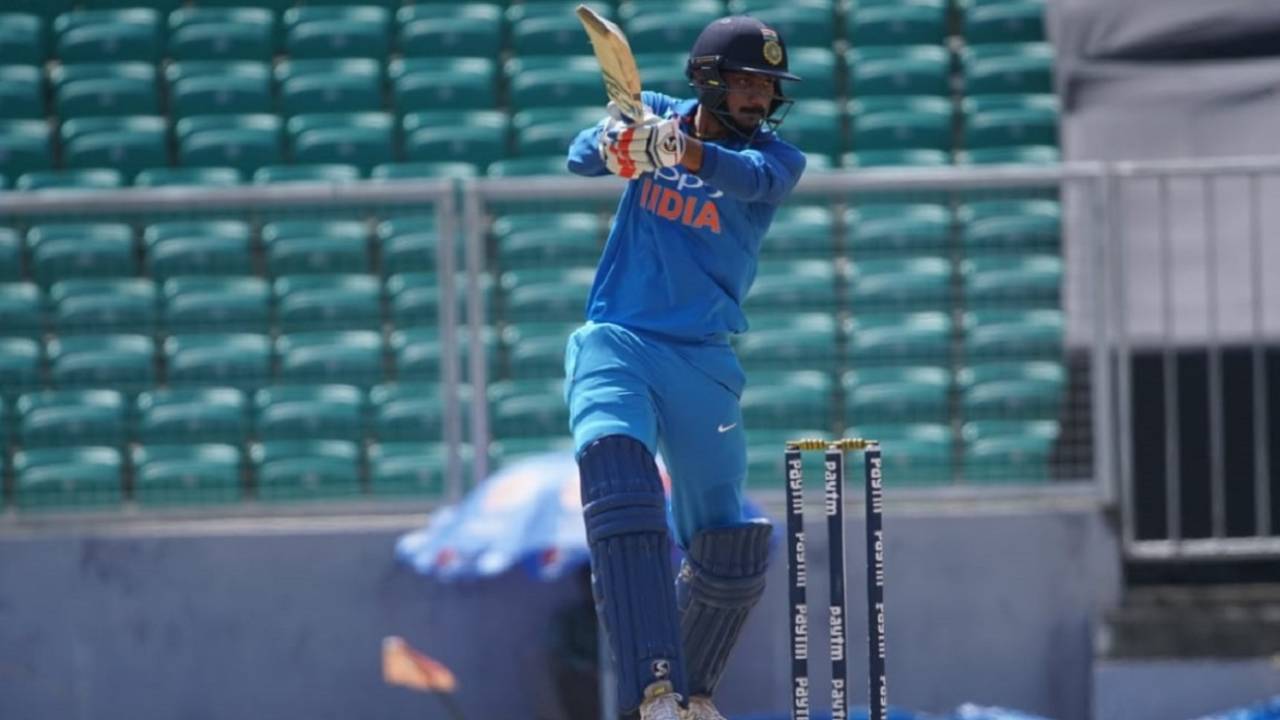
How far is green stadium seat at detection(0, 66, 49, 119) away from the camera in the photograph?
9938 millimetres

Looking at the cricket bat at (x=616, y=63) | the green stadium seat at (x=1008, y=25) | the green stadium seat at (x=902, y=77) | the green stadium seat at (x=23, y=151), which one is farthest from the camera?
the green stadium seat at (x=1008, y=25)

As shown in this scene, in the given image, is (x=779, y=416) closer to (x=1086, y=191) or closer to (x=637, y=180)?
(x=1086, y=191)

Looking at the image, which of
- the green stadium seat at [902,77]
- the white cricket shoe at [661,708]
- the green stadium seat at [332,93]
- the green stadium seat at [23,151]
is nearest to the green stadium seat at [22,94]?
the green stadium seat at [23,151]

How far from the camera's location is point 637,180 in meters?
4.73

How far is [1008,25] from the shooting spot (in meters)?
10.1

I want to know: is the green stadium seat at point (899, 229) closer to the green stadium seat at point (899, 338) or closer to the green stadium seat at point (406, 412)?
the green stadium seat at point (899, 338)

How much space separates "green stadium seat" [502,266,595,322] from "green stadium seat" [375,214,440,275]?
0.38 metres

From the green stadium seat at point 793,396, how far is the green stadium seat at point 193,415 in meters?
2.08

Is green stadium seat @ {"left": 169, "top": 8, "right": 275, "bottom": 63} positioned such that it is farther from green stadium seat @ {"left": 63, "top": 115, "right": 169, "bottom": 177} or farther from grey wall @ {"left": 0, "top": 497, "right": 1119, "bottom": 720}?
grey wall @ {"left": 0, "top": 497, "right": 1119, "bottom": 720}

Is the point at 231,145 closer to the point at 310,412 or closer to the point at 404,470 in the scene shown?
the point at 310,412

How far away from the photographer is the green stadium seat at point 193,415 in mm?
7418

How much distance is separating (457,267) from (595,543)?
3222 millimetres

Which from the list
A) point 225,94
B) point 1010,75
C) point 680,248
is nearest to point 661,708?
point 680,248

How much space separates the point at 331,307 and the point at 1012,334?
2794mm
